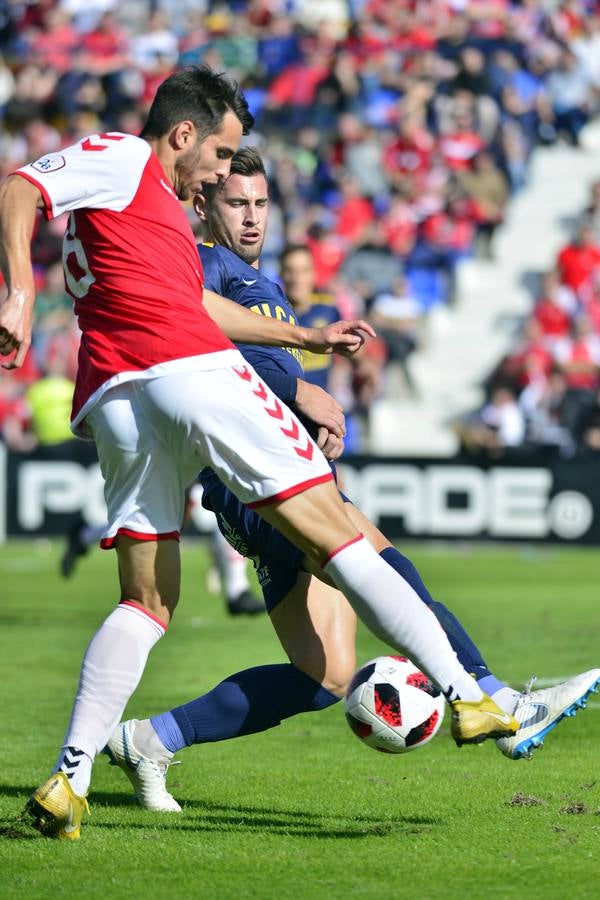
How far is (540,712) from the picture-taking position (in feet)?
14.8

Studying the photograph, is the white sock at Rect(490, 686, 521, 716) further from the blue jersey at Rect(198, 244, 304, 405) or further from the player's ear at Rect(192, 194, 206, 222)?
the player's ear at Rect(192, 194, 206, 222)

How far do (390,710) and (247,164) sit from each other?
7.39 ft

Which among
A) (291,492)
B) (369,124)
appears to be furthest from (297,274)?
(369,124)

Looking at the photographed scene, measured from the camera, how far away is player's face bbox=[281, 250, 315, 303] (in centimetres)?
869

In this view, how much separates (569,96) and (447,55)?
1.97 meters

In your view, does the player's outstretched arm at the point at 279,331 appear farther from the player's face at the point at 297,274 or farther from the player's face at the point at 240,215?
the player's face at the point at 297,274

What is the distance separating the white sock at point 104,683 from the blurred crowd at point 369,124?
14492 millimetres

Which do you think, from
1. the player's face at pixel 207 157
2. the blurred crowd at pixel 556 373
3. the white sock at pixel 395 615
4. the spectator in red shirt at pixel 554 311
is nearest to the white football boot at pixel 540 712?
the white sock at pixel 395 615

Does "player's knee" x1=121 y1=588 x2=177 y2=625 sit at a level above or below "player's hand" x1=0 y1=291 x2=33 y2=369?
below

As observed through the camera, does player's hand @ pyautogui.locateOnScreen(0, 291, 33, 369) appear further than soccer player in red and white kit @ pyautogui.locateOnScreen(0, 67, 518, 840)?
No

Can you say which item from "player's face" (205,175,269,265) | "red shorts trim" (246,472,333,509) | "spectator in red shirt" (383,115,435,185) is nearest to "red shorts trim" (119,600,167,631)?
"red shorts trim" (246,472,333,509)

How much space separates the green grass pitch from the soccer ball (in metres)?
0.29

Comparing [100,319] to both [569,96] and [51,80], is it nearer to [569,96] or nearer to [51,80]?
[569,96]

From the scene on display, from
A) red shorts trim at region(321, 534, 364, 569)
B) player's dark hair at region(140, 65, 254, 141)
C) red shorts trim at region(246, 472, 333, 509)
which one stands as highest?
player's dark hair at region(140, 65, 254, 141)
